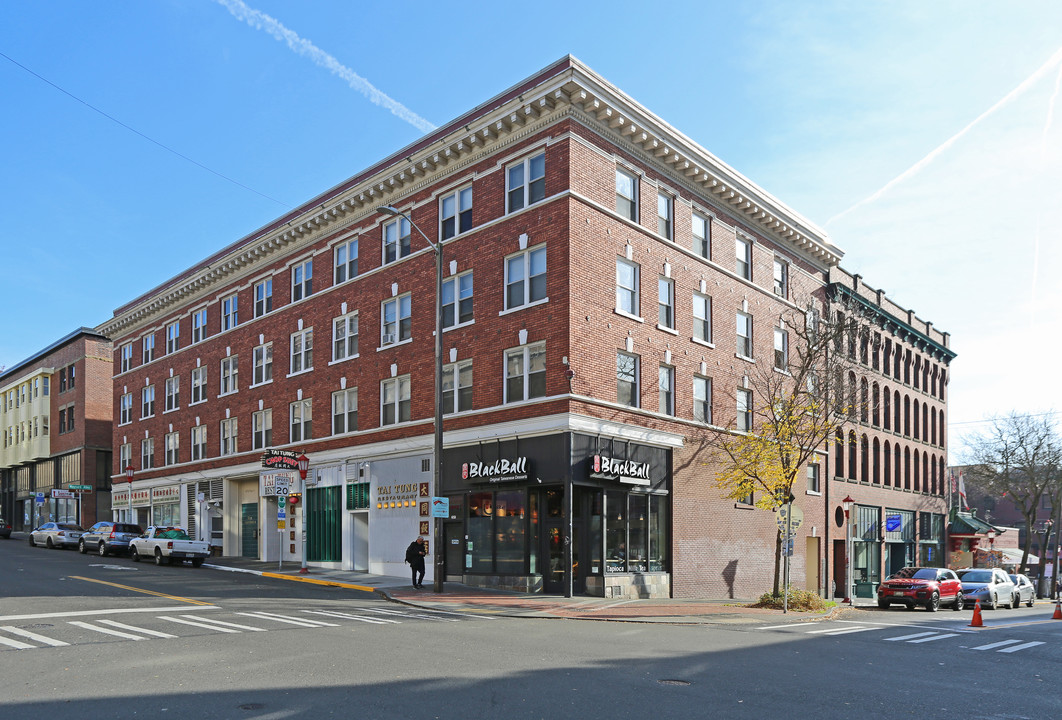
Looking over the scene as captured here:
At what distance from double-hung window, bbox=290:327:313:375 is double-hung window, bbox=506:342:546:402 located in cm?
1294

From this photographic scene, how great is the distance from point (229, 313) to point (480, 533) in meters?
22.1

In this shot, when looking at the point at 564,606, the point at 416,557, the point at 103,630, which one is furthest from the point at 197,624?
the point at 416,557

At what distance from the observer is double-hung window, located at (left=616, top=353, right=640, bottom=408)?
28375 mm

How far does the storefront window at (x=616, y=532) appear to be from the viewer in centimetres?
2716

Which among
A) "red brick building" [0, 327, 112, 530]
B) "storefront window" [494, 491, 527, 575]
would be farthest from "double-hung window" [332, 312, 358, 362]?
"red brick building" [0, 327, 112, 530]

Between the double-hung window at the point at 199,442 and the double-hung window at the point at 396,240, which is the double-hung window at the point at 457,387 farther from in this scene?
the double-hung window at the point at 199,442

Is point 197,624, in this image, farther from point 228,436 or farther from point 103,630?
point 228,436

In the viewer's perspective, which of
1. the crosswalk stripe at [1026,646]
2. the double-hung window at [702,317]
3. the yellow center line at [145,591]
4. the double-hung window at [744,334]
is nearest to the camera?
the crosswalk stripe at [1026,646]

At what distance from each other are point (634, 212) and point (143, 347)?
35590mm

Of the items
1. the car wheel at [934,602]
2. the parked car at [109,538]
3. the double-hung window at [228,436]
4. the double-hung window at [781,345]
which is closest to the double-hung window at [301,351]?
the double-hung window at [228,436]

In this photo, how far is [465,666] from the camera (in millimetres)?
12469

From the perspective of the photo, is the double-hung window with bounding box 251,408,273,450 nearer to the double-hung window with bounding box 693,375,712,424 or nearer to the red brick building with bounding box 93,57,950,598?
the red brick building with bounding box 93,57,950,598

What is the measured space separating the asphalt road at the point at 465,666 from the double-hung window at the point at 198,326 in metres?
26.2

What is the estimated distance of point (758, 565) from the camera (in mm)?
34781
